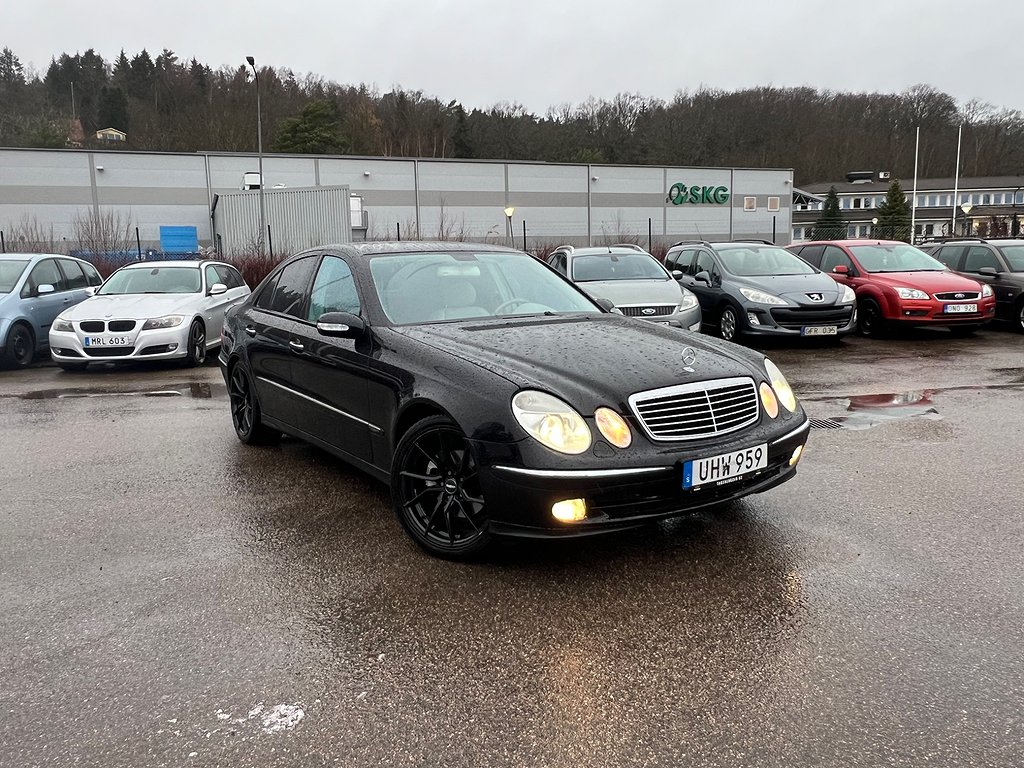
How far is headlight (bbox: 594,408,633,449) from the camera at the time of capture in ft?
11.3

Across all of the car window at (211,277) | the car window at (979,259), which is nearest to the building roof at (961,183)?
the car window at (979,259)

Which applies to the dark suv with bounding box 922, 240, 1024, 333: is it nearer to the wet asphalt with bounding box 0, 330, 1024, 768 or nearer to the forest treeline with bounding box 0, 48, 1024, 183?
the wet asphalt with bounding box 0, 330, 1024, 768

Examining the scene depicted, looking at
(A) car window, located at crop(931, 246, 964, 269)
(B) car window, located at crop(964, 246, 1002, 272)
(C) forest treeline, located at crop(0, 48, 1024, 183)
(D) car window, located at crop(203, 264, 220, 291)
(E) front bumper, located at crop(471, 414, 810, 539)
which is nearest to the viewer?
(E) front bumper, located at crop(471, 414, 810, 539)

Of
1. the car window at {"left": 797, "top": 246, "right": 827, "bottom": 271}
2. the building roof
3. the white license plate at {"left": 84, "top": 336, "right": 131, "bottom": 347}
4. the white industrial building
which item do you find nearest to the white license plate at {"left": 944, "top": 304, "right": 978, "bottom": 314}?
the car window at {"left": 797, "top": 246, "right": 827, "bottom": 271}

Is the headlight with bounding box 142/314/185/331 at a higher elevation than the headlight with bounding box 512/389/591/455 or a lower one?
lower

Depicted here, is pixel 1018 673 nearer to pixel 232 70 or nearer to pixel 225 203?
pixel 225 203

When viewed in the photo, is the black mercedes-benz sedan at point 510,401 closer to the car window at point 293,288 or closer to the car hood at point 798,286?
the car window at point 293,288

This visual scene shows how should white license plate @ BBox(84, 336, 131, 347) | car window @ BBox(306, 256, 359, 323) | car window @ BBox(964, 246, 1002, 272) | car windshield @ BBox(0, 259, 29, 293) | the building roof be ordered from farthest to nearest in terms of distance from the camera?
the building roof, car window @ BBox(964, 246, 1002, 272), car windshield @ BBox(0, 259, 29, 293), white license plate @ BBox(84, 336, 131, 347), car window @ BBox(306, 256, 359, 323)

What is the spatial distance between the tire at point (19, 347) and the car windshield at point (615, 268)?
7.89m

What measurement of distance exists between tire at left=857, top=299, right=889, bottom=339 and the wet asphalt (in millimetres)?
7519

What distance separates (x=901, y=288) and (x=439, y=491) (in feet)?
35.0

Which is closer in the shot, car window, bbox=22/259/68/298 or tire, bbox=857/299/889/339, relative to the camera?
car window, bbox=22/259/68/298

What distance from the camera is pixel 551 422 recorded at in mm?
3434

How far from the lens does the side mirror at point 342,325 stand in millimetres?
4461
